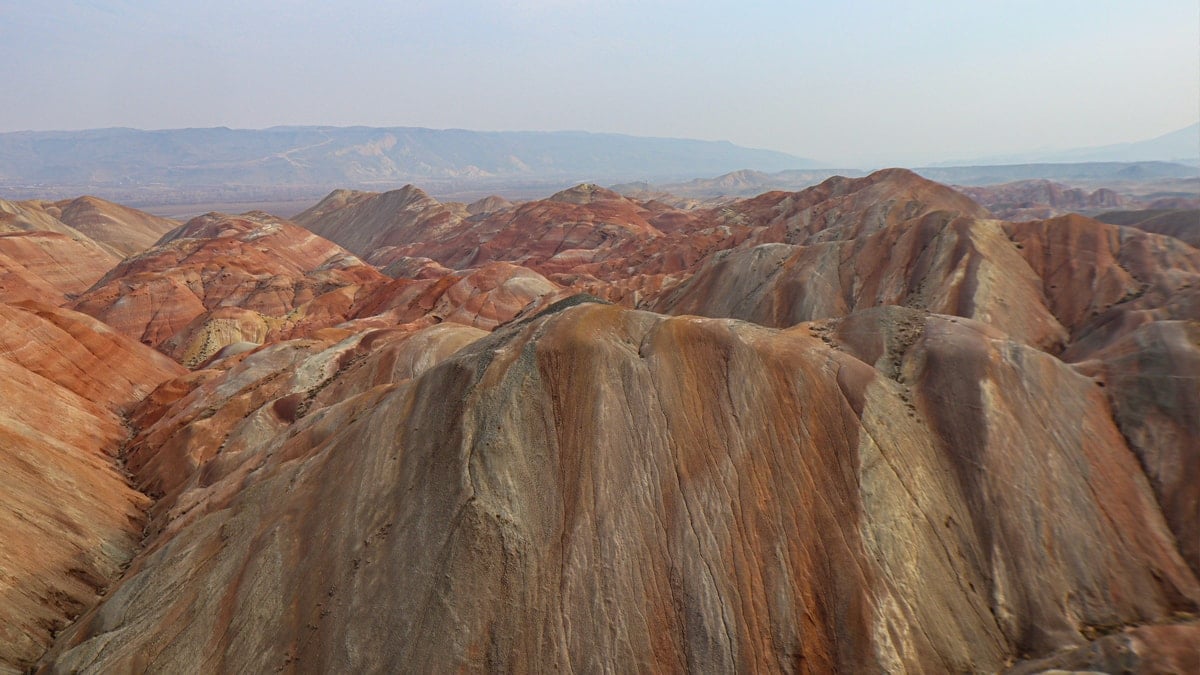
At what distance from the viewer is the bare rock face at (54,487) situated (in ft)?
71.3

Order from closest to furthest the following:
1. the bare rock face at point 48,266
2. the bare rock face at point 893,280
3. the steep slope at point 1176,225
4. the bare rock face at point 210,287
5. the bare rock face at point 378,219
Result: 1. the bare rock face at point 893,280
2. the bare rock face at point 210,287
3. the steep slope at point 1176,225
4. the bare rock face at point 48,266
5. the bare rock face at point 378,219

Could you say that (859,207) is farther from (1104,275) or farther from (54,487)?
(54,487)

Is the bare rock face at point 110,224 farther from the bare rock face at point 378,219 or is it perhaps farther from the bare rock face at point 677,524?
the bare rock face at point 677,524

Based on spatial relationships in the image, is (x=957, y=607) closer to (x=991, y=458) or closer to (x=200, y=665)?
(x=991, y=458)

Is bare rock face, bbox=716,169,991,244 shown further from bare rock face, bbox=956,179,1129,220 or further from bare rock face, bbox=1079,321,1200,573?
bare rock face, bbox=956,179,1129,220

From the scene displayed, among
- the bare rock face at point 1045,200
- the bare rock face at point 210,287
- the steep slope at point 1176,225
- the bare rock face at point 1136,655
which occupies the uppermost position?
the steep slope at point 1176,225

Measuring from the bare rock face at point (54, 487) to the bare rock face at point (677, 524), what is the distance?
2.15 meters

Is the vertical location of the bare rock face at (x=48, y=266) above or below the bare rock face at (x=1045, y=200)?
below

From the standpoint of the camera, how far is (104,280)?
281 ft

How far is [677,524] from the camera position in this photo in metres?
17.2

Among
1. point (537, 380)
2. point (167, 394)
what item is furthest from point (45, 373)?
point (537, 380)

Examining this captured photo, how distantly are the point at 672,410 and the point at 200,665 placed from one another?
15.8 metres

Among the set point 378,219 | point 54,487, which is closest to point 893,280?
point 54,487

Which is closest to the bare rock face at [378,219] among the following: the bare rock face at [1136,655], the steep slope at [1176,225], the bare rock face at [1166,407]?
the steep slope at [1176,225]
